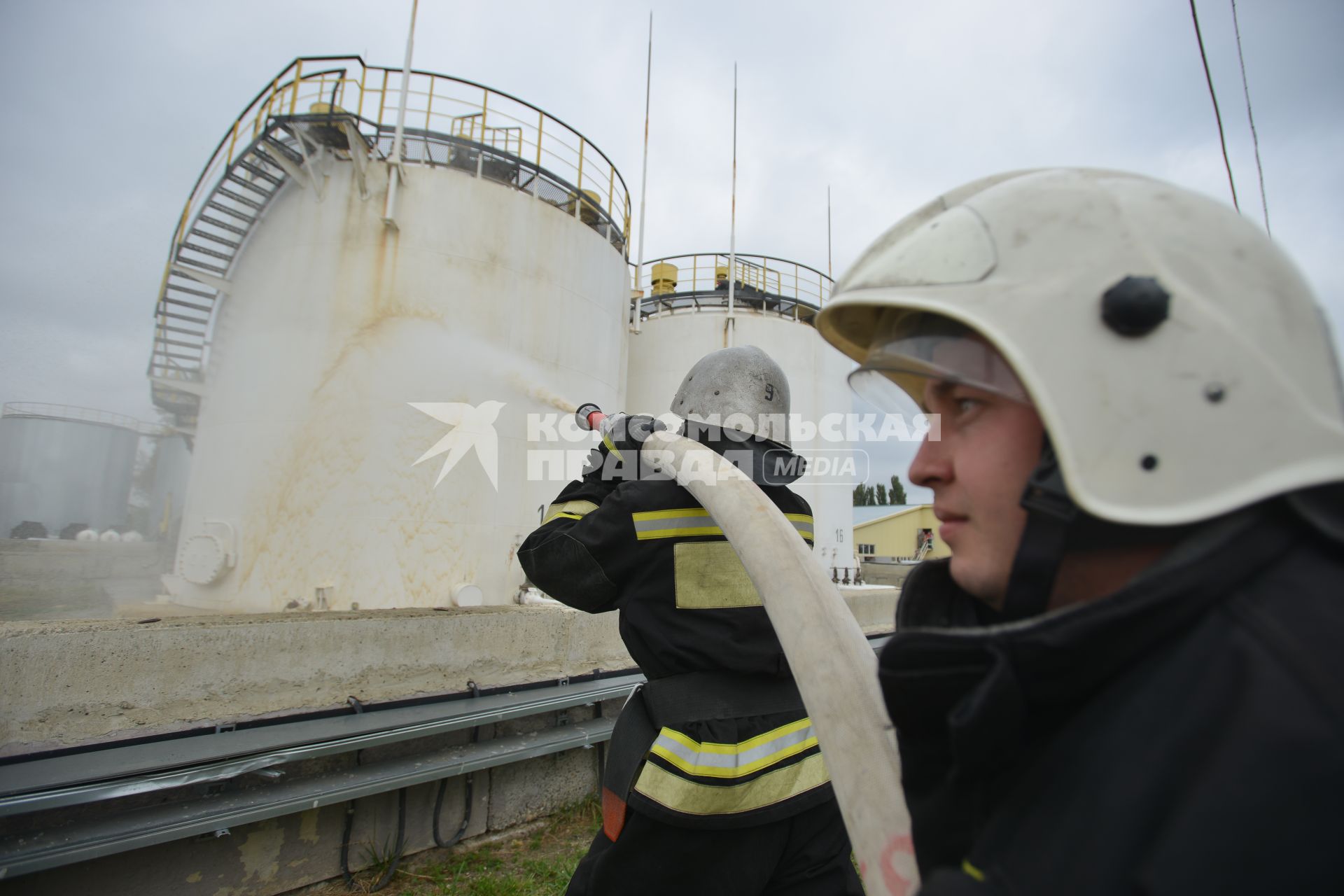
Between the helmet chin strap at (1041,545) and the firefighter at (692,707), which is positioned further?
the firefighter at (692,707)

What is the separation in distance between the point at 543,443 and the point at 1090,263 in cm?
681

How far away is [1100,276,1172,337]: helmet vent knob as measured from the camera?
2.37ft

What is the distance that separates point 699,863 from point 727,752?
12.1 inches

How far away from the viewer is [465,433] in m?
6.71

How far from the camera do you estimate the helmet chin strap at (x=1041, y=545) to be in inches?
29.8

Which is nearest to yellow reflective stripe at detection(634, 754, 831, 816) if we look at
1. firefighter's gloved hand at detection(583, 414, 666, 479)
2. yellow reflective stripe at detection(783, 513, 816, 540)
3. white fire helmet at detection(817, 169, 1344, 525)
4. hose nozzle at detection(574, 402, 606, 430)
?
yellow reflective stripe at detection(783, 513, 816, 540)

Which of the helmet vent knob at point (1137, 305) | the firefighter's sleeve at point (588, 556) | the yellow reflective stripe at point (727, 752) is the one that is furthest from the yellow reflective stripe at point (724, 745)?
the helmet vent knob at point (1137, 305)

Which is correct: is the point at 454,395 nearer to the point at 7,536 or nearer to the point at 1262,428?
the point at 7,536

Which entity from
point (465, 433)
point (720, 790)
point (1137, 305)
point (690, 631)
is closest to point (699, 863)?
point (720, 790)

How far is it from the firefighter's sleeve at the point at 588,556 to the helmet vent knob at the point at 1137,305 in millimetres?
1521

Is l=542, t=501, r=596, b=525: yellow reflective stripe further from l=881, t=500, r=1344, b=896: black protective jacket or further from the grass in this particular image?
the grass

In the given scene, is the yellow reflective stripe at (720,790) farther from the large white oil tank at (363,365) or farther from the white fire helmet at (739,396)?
the large white oil tank at (363,365)

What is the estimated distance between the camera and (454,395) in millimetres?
6695

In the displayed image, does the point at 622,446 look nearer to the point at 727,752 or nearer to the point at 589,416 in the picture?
the point at 589,416
